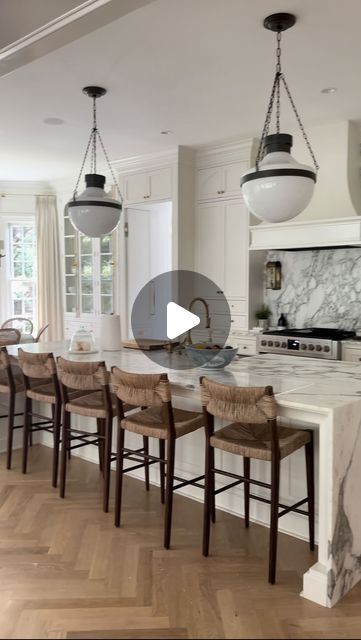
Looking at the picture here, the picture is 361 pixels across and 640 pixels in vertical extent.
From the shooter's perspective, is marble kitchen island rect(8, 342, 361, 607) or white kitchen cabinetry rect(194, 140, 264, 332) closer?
marble kitchen island rect(8, 342, 361, 607)

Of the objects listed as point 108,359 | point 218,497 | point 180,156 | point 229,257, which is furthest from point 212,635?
point 180,156

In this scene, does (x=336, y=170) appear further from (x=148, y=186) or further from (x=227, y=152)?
(x=148, y=186)

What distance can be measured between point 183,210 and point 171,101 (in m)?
1.50

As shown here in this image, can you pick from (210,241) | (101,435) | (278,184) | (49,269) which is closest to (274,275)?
(210,241)

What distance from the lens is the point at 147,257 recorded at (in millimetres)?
6309

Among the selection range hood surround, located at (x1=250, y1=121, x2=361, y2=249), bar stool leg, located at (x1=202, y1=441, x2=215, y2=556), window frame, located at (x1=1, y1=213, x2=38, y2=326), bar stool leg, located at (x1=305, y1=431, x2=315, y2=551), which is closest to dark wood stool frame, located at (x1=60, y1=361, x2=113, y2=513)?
bar stool leg, located at (x1=202, y1=441, x2=215, y2=556)

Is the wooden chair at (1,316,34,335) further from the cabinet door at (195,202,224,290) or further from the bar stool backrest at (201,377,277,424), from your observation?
the bar stool backrest at (201,377,277,424)

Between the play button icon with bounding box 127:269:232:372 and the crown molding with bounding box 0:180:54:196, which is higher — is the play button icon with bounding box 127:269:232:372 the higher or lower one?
the lower one

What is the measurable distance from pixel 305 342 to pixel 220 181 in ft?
6.12

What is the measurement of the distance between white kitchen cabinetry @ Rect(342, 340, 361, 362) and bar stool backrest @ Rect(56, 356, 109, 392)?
2.10 m

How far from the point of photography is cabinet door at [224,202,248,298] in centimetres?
516

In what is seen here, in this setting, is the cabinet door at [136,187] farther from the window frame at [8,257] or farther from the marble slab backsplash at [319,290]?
the window frame at [8,257]

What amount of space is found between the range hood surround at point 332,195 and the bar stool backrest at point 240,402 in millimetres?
2369

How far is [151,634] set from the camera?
6.62ft
